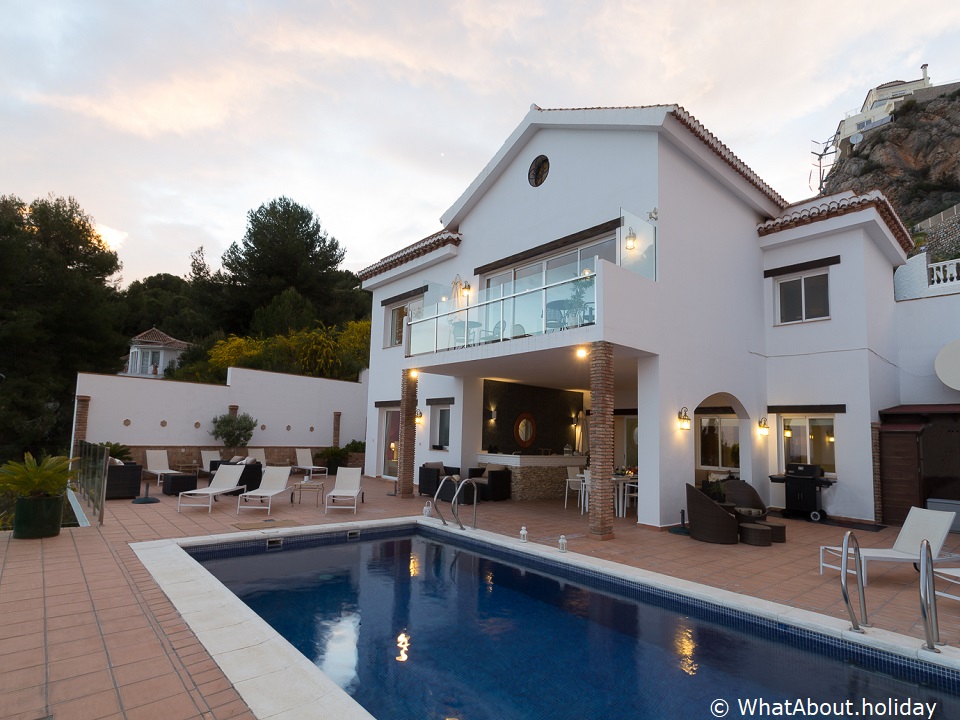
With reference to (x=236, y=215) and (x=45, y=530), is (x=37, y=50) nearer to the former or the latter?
(x=45, y=530)

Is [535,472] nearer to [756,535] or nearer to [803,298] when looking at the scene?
[756,535]

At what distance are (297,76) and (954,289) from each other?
1850 centimetres

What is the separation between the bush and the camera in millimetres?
17969

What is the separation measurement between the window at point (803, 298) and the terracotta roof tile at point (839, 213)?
135 cm

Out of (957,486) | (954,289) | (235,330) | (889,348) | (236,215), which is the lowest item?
(957,486)

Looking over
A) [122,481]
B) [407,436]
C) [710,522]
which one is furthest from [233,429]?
[710,522]

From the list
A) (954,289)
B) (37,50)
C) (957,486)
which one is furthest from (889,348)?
(37,50)

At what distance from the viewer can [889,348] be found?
12.9m

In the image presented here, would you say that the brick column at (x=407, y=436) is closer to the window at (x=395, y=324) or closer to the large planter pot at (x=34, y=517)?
the window at (x=395, y=324)

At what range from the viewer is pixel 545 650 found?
5082 millimetres

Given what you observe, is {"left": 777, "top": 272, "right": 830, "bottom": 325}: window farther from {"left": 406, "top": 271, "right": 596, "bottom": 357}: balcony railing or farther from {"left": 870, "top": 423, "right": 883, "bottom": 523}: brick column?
{"left": 406, "top": 271, "right": 596, "bottom": 357}: balcony railing

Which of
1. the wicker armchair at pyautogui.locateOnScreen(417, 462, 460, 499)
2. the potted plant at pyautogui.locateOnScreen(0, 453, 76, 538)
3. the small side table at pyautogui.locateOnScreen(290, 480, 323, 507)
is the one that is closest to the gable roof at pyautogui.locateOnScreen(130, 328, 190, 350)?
the small side table at pyautogui.locateOnScreen(290, 480, 323, 507)

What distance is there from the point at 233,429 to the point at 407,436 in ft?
26.1

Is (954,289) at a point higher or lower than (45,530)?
higher
